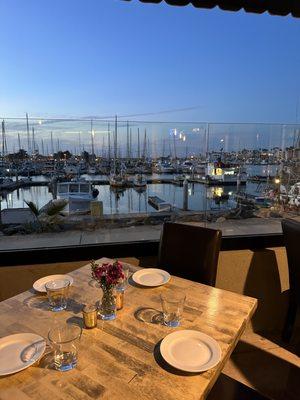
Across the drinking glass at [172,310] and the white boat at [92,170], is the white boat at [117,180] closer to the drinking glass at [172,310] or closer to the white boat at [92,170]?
the white boat at [92,170]

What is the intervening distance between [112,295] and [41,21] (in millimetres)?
3579

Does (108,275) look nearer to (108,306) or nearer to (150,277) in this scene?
(108,306)

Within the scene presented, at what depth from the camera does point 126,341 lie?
1.00 m

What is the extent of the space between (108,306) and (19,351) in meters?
0.36

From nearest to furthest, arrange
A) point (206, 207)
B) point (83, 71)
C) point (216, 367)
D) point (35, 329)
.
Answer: point (216, 367) → point (35, 329) → point (206, 207) → point (83, 71)

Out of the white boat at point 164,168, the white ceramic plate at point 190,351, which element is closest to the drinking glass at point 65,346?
the white ceramic plate at point 190,351

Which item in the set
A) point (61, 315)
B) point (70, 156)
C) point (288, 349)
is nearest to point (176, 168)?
point (70, 156)

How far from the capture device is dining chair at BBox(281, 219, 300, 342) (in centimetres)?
174

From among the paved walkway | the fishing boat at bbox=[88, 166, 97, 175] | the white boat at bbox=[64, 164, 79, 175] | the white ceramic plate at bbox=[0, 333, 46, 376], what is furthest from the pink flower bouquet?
the fishing boat at bbox=[88, 166, 97, 175]

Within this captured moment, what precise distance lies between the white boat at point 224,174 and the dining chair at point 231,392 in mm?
1801

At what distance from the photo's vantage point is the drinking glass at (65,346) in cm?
88

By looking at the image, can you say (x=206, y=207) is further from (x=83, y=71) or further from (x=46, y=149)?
(x=83, y=71)

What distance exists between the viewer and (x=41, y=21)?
3.34 meters

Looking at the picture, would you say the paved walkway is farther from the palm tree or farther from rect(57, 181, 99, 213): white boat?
rect(57, 181, 99, 213): white boat
